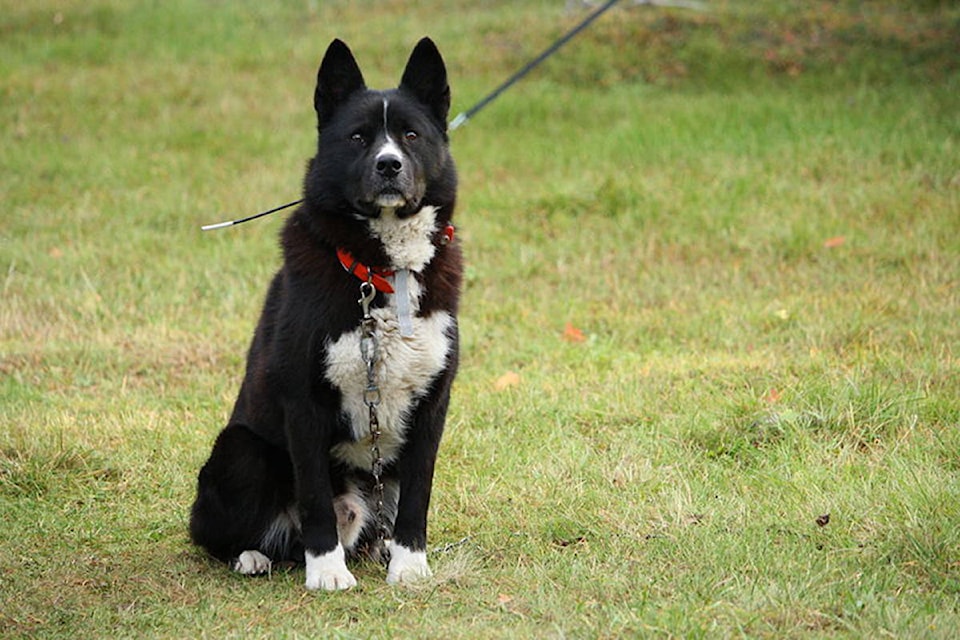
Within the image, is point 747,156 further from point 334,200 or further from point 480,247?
point 334,200

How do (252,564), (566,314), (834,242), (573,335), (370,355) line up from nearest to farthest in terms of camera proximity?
(370,355)
(252,564)
(573,335)
(566,314)
(834,242)

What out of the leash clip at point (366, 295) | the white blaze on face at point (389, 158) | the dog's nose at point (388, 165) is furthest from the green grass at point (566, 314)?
the dog's nose at point (388, 165)

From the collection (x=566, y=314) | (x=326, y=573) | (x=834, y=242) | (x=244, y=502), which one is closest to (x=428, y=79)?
(x=244, y=502)

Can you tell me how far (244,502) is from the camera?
4266mm

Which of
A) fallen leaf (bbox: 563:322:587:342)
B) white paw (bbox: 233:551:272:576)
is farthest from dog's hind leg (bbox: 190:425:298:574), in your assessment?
fallen leaf (bbox: 563:322:587:342)

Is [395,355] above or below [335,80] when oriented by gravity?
below

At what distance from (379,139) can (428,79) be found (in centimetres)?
33

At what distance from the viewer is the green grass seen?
404 cm

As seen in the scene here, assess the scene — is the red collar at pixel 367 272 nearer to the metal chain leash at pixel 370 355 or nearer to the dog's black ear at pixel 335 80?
the metal chain leash at pixel 370 355

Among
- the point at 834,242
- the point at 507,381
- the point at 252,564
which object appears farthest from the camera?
the point at 834,242

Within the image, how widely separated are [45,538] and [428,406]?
173cm

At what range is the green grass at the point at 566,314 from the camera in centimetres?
404

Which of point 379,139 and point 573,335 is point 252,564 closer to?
point 379,139

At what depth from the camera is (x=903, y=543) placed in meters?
4.11
